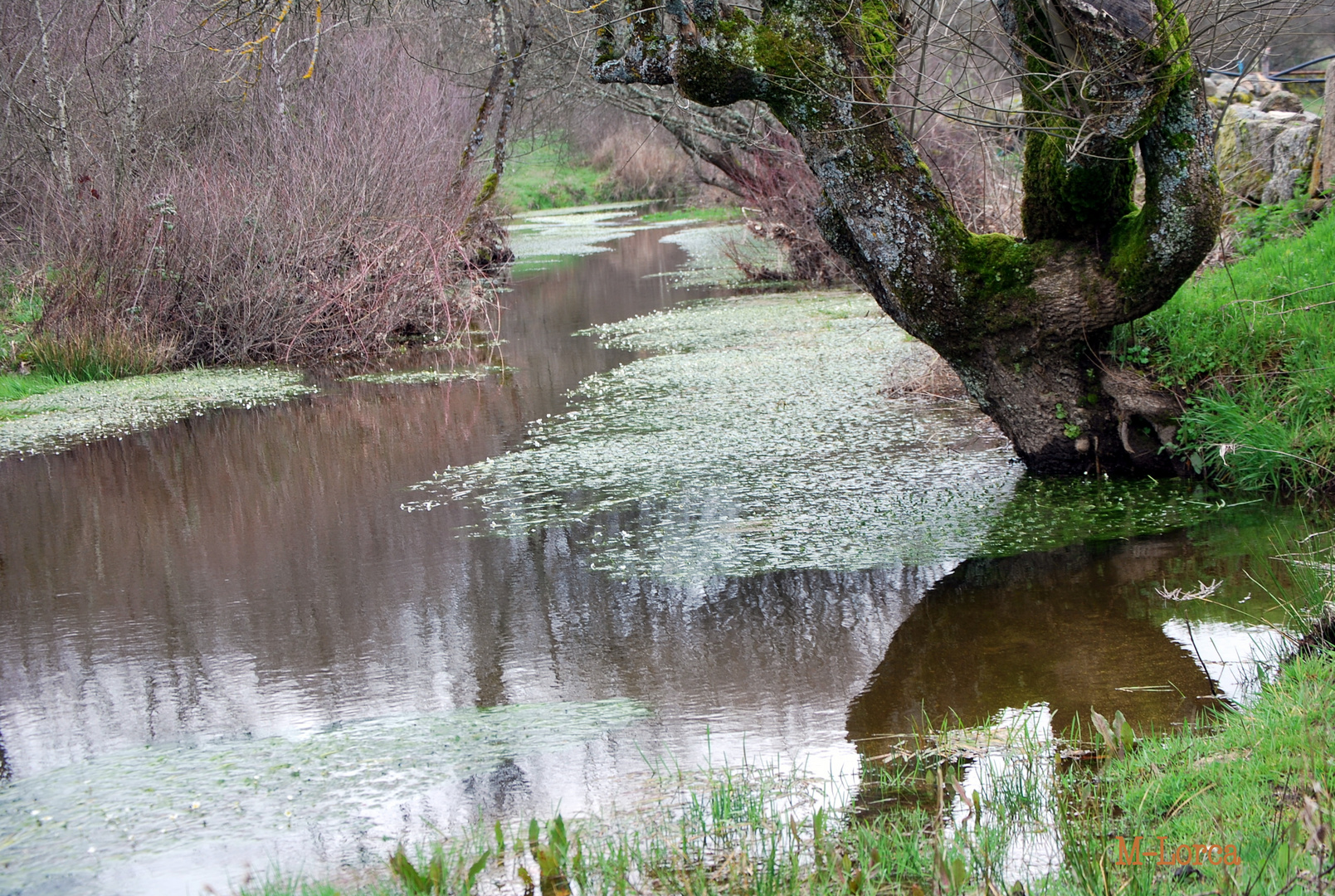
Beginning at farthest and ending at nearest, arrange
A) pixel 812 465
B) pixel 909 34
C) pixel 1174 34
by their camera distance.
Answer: pixel 812 465, pixel 909 34, pixel 1174 34

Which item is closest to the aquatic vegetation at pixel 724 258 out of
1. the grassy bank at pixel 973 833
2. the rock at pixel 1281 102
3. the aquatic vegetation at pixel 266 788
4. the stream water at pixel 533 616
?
the rock at pixel 1281 102

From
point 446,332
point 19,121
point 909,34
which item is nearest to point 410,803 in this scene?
point 909,34

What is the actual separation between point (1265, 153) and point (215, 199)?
9941 mm

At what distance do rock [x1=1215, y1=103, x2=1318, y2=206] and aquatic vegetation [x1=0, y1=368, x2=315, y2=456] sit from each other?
8.44m

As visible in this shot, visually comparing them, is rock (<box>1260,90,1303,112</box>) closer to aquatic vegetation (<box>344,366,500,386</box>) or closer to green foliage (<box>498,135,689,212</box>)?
aquatic vegetation (<box>344,366,500,386</box>)

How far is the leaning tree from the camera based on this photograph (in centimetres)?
554

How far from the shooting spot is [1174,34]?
521 centimetres

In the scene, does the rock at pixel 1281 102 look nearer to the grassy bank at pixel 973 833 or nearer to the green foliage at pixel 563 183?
the grassy bank at pixel 973 833

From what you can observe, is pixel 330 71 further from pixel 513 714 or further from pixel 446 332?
pixel 513 714

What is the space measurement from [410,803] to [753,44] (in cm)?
423

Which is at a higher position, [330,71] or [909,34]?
[330,71]

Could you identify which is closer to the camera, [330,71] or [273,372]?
[273,372]

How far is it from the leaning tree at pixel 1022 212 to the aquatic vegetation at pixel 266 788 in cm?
320

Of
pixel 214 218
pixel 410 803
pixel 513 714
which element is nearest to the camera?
pixel 410 803
